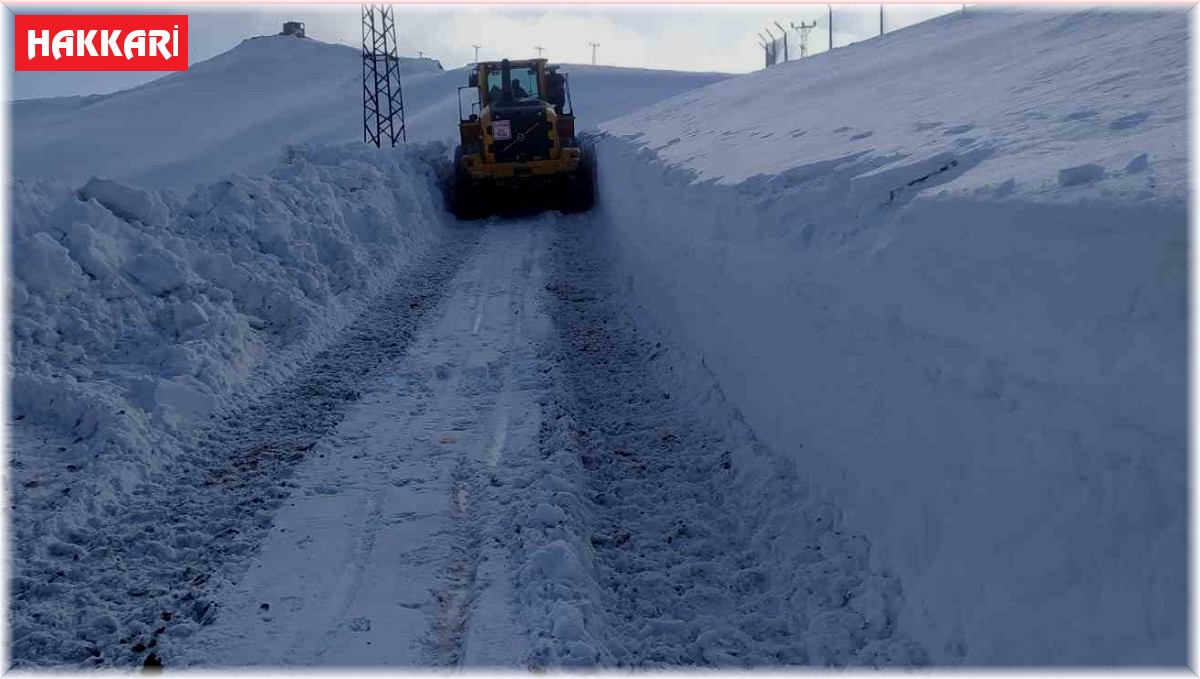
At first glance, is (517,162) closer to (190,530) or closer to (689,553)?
(190,530)

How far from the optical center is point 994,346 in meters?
3.36

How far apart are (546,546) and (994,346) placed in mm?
2103

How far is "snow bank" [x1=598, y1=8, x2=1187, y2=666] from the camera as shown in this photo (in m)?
2.69

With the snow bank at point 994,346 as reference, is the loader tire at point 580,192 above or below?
above

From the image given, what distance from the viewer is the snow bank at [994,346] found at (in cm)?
269

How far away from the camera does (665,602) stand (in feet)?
13.8

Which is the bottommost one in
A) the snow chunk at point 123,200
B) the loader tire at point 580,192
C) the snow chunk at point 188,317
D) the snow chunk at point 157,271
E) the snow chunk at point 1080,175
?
the snow chunk at point 188,317

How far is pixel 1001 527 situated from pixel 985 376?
512mm

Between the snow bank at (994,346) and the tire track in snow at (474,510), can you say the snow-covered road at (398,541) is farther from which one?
the snow bank at (994,346)

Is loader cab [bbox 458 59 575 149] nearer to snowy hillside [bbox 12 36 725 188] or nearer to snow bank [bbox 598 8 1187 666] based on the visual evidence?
snow bank [bbox 598 8 1187 666]

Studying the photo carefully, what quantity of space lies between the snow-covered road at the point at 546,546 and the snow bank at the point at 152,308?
105 centimetres

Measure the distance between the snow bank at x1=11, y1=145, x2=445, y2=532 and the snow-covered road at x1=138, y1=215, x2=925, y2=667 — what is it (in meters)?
1.05

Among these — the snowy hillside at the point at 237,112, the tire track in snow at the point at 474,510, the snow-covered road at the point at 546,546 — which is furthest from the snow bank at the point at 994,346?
Answer: the snowy hillside at the point at 237,112

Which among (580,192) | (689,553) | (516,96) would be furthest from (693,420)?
(516,96)
